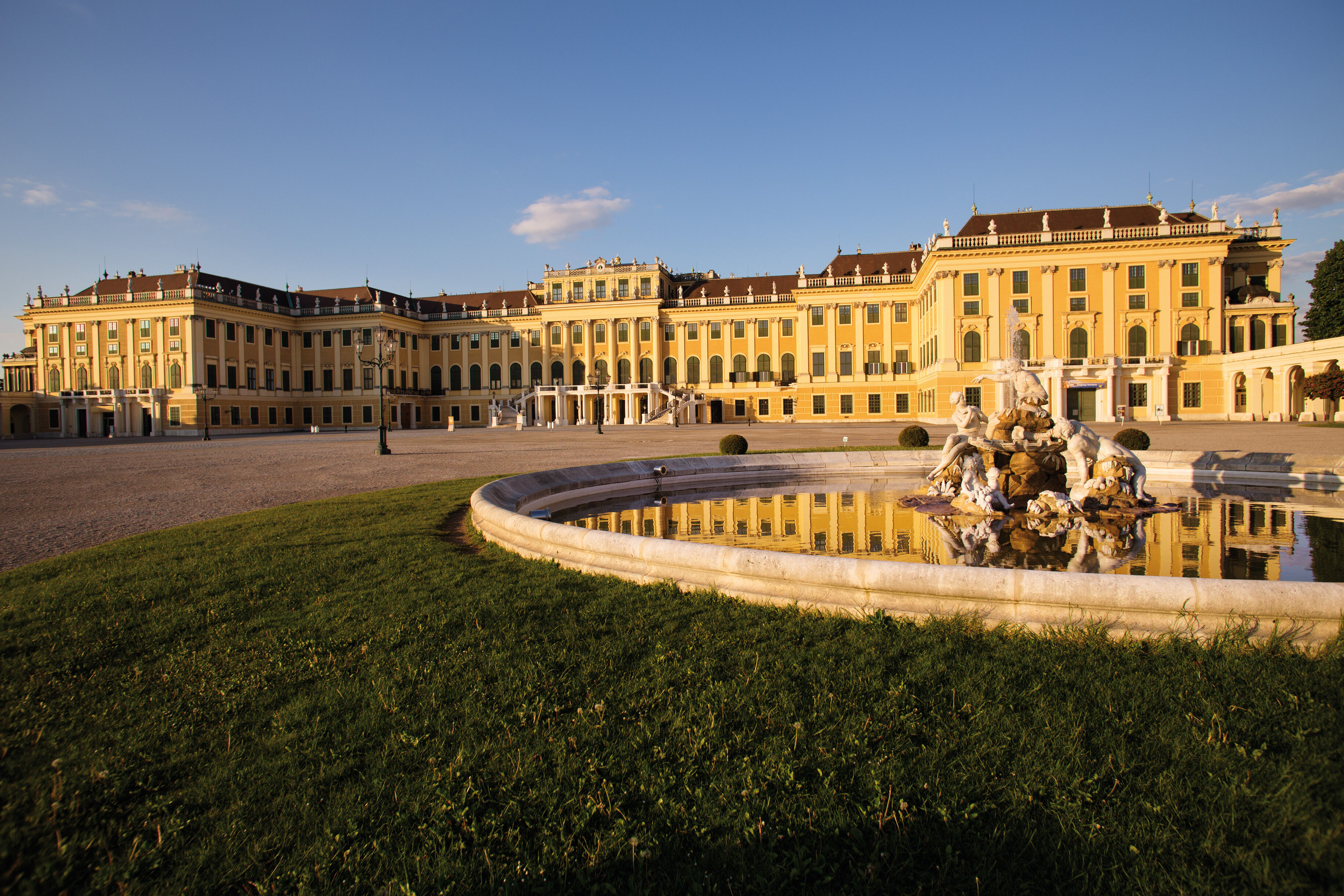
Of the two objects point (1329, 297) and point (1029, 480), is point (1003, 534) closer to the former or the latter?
point (1029, 480)

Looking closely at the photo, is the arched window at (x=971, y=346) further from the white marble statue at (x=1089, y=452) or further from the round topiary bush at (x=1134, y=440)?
the white marble statue at (x=1089, y=452)

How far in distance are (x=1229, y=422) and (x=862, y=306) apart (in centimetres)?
2605

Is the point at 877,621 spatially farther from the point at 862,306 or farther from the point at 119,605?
the point at 862,306

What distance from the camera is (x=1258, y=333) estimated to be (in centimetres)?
4319

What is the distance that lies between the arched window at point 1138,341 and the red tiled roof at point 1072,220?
7.30 metres

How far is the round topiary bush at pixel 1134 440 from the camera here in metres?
12.3

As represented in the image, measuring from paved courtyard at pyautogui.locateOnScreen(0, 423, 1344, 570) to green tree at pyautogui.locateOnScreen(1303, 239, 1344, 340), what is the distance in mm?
15561

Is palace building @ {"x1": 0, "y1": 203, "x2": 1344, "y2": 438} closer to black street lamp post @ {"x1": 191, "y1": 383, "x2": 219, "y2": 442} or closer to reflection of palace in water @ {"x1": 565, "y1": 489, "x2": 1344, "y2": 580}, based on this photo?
black street lamp post @ {"x1": 191, "y1": 383, "x2": 219, "y2": 442}

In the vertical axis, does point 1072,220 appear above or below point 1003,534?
above

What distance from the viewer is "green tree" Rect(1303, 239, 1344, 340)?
42.5m

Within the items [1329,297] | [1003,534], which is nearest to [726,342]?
[1329,297]

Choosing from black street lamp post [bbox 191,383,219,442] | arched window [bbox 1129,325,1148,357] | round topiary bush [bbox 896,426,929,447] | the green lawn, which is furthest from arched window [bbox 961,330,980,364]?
black street lamp post [bbox 191,383,219,442]

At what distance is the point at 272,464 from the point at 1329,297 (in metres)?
60.6

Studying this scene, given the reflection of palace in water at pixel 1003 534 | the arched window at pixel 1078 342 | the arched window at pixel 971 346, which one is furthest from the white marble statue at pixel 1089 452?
the arched window at pixel 1078 342
